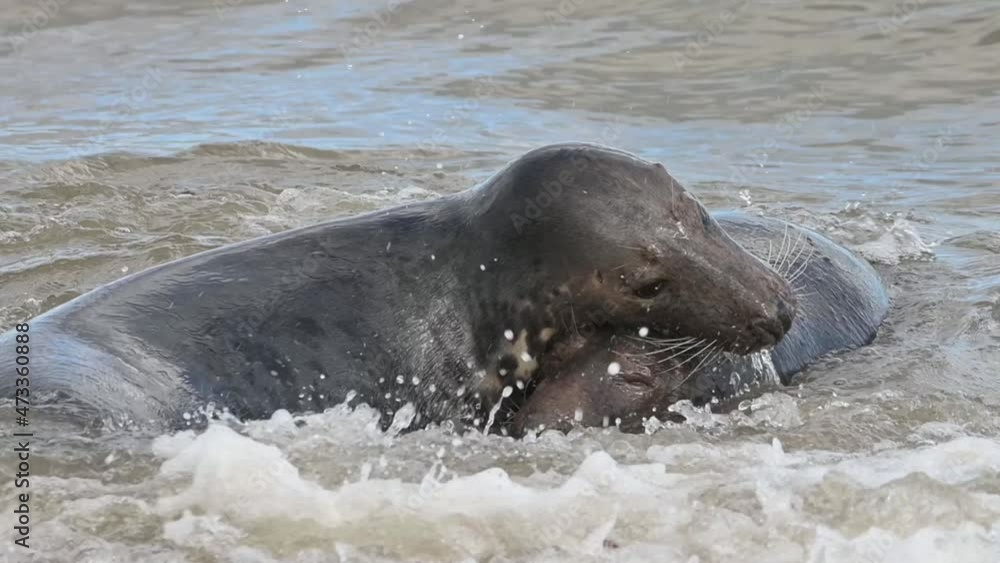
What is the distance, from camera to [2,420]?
491 centimetres

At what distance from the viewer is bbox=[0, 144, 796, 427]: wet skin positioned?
544 cm

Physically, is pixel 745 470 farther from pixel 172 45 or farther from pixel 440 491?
pixel 172 45

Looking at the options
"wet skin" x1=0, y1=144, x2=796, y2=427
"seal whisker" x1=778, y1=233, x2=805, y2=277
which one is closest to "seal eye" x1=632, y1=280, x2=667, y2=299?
"wet skin" x1=0, y1=144, x2=796, y2=427

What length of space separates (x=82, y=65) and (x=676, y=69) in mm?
5927

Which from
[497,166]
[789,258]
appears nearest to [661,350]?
[789,258]

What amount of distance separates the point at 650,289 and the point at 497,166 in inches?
220

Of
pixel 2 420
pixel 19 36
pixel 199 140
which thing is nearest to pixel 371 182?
pixel 199 140

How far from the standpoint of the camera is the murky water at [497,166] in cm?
459

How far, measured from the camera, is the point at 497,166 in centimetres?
1120

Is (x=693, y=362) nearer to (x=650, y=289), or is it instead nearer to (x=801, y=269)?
(x=650, y=289)

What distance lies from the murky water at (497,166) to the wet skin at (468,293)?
0.24m

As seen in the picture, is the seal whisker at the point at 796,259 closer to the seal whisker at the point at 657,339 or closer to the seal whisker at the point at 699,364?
the seal whisker at the point at 699,364

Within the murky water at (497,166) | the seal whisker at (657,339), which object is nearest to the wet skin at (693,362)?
the seal whisker at (657,339)

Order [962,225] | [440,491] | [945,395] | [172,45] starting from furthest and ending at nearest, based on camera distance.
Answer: [172,45] < [962,225] < [945,395] < [440,491]
